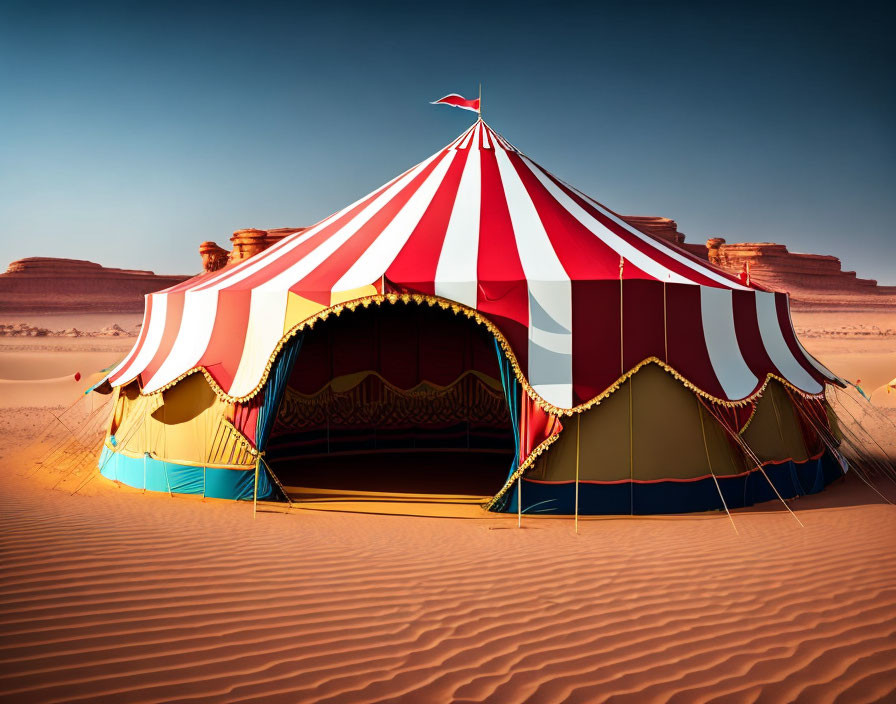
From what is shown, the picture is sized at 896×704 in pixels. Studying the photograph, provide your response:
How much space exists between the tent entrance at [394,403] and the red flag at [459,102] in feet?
8.50

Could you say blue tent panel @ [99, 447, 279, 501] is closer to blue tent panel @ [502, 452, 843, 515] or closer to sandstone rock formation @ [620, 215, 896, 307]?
blue tent panel @ [502, 452, 843, 515]

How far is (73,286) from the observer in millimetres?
Answer: 59312

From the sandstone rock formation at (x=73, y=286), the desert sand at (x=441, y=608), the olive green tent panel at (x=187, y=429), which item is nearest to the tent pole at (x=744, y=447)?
the desert sand at (x=441, y=608)

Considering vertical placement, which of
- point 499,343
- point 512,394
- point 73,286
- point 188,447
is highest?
point 73,286

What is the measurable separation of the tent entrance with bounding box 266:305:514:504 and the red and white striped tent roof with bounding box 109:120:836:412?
1754 mm

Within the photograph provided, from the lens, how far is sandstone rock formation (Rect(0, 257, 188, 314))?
56375 millimetres

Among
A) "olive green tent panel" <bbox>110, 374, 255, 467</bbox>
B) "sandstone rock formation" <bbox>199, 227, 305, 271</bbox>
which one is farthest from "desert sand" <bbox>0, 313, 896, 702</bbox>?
"sandstone rock formation" <bbox>199, 227, 305, 271</bbox>

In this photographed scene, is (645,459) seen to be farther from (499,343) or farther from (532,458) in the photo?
(499,343)

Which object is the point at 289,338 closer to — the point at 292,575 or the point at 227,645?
the point at 292,575

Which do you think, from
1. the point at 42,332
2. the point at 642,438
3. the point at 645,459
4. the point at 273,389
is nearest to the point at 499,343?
the point at 642,438

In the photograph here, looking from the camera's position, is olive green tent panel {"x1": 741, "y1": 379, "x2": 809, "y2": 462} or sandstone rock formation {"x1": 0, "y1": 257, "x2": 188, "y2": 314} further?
sandstone rock formation {"x1": 0, "y1": 257, "x2": 188, "y2": 314}

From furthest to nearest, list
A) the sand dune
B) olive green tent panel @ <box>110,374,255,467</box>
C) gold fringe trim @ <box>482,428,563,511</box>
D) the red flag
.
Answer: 1. the red flag
2. olive green tent panel @ <box>110,374,255,467</box>
3. gold fringe trim @ <box>482,428,563,511</box>
4. the sand dune

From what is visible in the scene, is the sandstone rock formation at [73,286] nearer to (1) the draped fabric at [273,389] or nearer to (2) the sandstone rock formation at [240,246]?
(2) the sandstone rock formation at [240,246]

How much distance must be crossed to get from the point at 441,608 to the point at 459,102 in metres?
6.63
